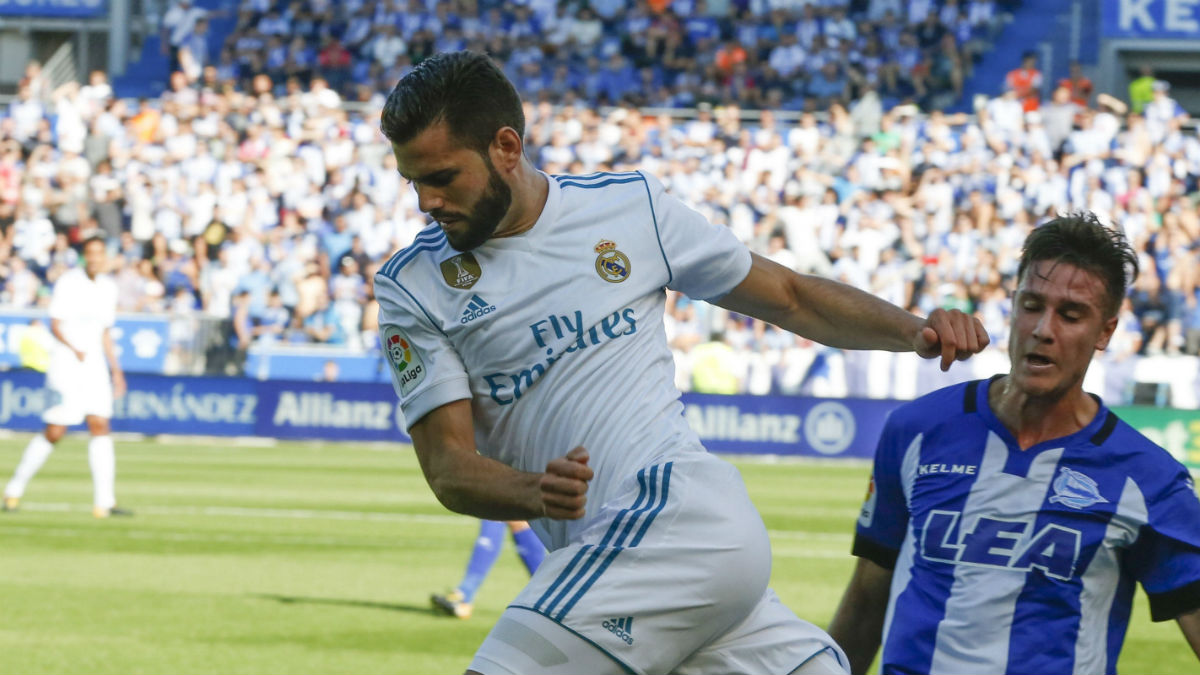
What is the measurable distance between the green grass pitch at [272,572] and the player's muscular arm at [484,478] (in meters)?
4.25

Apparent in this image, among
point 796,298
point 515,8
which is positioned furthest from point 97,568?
point 515,8

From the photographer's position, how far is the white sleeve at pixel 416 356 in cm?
354

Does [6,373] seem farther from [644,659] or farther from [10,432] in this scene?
[644,659]

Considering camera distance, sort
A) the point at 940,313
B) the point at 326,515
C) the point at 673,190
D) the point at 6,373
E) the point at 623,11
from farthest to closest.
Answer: the point at 623,11
the point at 673,190
the point at 6,373
the point at 326,515
the point at 940,313

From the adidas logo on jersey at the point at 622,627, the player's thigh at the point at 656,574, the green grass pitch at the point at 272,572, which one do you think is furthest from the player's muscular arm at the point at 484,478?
the green grass pitch at the point at 272,572

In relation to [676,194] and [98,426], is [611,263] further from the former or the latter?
[676,194]

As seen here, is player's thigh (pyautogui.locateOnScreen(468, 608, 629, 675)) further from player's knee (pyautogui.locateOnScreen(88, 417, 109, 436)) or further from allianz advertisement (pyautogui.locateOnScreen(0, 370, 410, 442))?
allianz advertisement (pyautogui.locateOnScreen(0, 370, 410, 442))

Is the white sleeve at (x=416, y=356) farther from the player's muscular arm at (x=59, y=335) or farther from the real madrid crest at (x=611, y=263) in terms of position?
the player's muscular arm at (x=59, y=335)

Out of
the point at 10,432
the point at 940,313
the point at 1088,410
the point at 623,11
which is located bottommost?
the point at 10,432

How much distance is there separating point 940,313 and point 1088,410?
1.68ft

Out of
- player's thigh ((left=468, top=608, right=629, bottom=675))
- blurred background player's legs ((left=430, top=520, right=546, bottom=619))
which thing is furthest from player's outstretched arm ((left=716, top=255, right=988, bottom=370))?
blurred background player's legs ((left=430, top=520, right=546, bottom=619))

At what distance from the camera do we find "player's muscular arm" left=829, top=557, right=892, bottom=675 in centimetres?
415

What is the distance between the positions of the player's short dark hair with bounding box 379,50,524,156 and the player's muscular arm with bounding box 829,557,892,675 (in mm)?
1490

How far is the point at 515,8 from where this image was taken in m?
28.9
